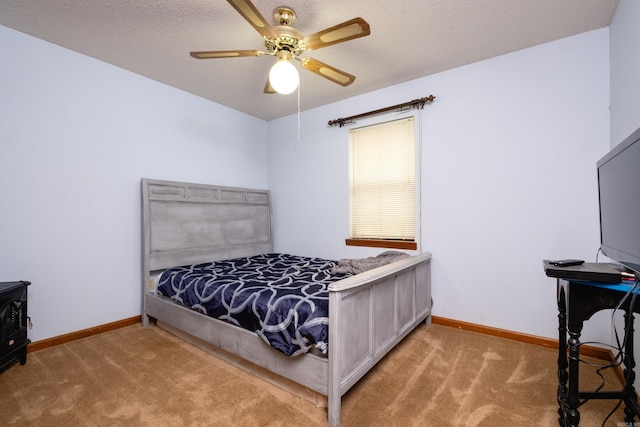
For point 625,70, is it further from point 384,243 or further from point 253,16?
point 253,16

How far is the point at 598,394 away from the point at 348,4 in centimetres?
261

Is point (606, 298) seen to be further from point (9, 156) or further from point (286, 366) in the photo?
point (9, 156)

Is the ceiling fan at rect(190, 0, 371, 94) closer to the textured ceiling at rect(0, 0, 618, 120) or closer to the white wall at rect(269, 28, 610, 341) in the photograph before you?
the textured ceiling at rect(0, 0, 618, 120)

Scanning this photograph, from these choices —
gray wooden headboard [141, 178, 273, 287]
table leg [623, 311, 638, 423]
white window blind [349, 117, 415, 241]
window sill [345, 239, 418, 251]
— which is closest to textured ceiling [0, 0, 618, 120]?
white window blind [349, 117, 415, 241]

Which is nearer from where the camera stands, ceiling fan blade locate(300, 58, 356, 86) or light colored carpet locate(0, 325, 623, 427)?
light colored carpet locate(0, 325, 623, 427)

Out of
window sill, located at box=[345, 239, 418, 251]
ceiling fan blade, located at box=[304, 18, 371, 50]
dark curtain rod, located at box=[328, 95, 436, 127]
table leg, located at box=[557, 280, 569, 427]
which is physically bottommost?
table leg, located at box=[557, 280, 569, 427]

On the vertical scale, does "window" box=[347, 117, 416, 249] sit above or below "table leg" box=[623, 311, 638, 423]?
above

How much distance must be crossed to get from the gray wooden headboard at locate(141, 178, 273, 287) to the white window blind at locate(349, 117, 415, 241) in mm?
1312

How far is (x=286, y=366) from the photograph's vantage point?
1.74 metres

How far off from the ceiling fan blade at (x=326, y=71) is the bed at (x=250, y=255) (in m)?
1.42

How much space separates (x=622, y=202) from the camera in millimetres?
1227

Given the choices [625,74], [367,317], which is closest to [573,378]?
[367,317]

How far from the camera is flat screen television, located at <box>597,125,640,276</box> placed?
110 cm

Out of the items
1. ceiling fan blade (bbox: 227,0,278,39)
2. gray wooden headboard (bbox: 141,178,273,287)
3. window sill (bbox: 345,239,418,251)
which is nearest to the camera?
ceiling fan blade (bbox: 227,0,278,39)
